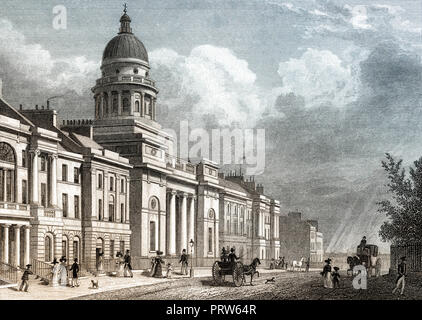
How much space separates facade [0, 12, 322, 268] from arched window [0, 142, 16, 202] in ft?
0.17

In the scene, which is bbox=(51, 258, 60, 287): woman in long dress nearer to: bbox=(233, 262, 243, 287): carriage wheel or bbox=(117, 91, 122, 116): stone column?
bbox=(233, 262, 243, 287): carriage wheel

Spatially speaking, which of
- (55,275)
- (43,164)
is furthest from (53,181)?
(55,275)

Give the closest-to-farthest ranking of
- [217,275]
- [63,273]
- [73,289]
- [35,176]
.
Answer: [73,289], [63,273], [217,275], [35,176]

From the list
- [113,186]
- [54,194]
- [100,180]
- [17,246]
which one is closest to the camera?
[17,246]

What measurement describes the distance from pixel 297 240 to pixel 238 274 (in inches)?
2912

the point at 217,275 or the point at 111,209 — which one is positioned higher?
the point at 111,209

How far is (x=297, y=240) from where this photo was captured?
113m

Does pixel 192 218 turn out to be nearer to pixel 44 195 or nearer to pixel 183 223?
pixel 183 223

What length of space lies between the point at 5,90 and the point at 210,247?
40249 millimetres

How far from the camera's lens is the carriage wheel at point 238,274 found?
39.7 m

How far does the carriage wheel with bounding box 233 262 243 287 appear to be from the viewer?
130ft

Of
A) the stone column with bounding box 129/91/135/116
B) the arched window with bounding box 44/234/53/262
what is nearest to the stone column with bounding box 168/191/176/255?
the stone column with bounding box 129/91/135/116
